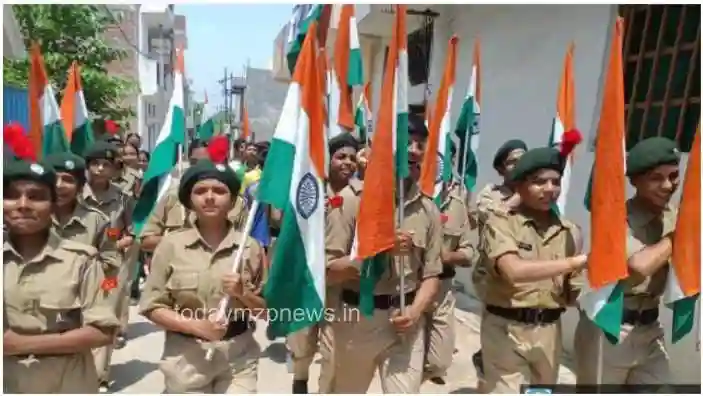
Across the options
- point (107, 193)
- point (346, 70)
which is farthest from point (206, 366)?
point (346, 70)

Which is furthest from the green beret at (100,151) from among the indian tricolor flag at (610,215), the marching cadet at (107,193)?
the indian tricolor flag at (610,215)

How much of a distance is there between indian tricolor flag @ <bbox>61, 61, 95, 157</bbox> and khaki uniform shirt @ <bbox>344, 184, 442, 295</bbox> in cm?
307

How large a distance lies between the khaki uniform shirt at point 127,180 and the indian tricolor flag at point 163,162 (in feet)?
1.31

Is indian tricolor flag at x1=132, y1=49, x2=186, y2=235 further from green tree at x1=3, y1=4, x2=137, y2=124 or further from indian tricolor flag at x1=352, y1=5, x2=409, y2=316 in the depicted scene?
green tree at x1=3, y1=4, x2=137, y2=124

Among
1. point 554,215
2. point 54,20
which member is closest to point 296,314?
point 554,215

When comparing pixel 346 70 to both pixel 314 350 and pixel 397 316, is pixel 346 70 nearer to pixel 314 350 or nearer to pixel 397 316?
pixel 314 350

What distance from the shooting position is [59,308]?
2631mm

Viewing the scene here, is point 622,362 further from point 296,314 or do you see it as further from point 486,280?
point 296,314

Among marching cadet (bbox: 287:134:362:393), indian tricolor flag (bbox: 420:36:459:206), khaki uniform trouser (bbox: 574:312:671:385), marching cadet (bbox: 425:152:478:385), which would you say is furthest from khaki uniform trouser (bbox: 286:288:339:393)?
khaki uniform trouser (bbox: 574:312:671:385)

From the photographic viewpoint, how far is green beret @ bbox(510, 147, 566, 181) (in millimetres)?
3111

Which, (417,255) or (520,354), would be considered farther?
(417,255)

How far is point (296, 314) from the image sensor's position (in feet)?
10.4

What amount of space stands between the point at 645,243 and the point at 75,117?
176 inches

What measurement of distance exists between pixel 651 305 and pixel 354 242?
143 cm
